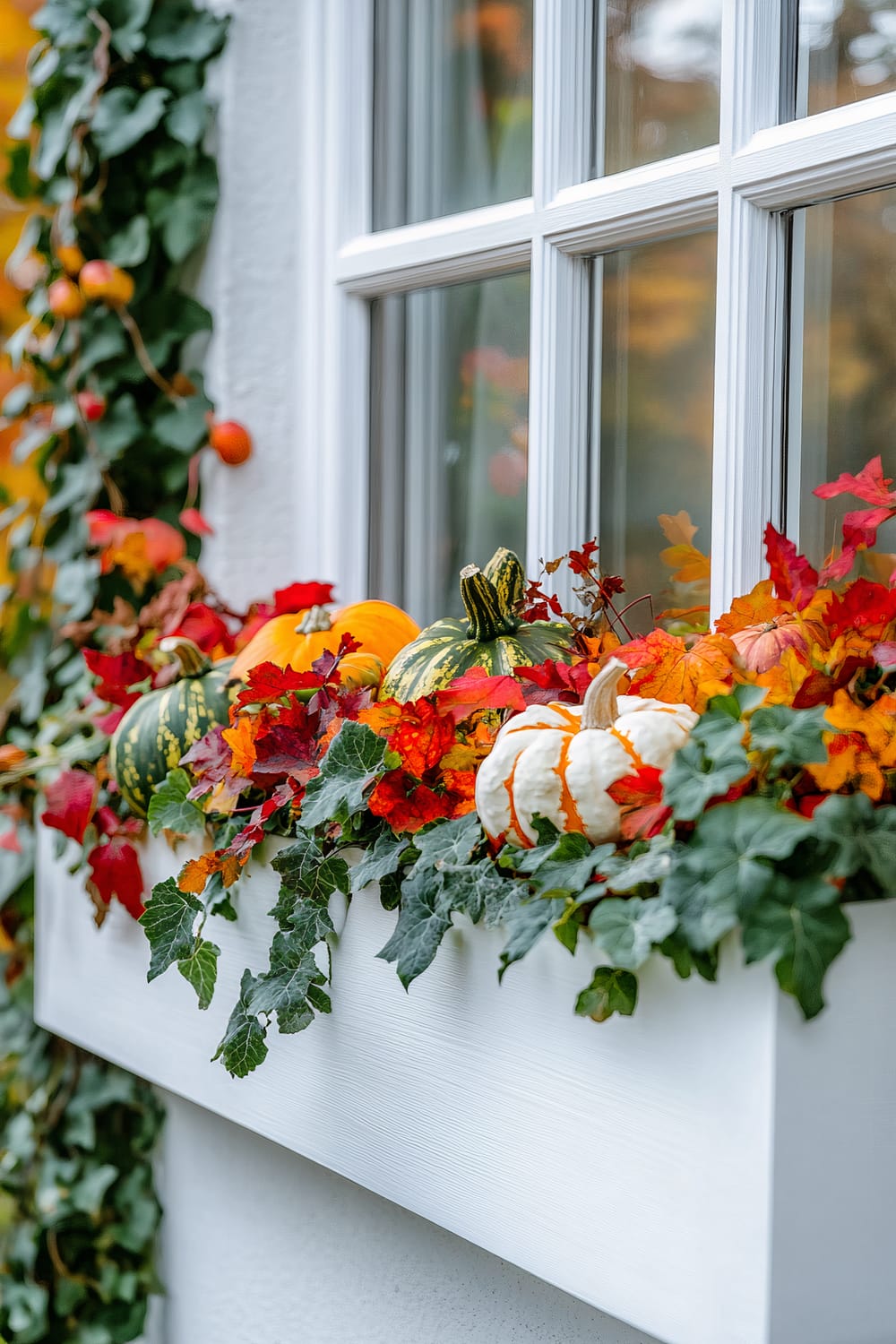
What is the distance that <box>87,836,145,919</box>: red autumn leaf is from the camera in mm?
1165

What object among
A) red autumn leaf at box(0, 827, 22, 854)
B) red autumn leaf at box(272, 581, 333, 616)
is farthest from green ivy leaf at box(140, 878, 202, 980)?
red autumn leaf at box(0, 827, 22, 854)

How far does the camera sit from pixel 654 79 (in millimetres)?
1042

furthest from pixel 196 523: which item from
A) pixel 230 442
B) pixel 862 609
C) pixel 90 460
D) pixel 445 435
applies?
pixel 862 609

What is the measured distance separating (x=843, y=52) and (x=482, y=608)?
0.49 meters

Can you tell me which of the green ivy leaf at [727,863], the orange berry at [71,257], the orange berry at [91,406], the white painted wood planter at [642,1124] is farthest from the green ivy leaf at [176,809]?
the orange berry at [71,257]

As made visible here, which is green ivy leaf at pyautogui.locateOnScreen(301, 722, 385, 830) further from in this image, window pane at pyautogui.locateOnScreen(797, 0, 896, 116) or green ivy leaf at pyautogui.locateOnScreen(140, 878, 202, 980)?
window pane at pyautogui.locateOnScreen(797, 0, 896, 116)

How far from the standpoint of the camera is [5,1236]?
153 centimetres

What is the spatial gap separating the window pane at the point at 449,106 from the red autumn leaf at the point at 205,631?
1.59ft

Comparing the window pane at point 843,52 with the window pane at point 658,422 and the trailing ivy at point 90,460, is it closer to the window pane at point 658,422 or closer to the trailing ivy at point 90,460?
the window pane at point 658,422

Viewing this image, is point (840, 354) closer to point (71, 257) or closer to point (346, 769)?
point (346, 769)

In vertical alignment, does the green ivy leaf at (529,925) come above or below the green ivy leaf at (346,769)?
below

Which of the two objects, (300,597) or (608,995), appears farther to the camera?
(300,597)

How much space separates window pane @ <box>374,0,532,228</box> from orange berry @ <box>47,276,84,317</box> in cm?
39

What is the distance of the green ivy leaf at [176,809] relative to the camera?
0.98 meters
